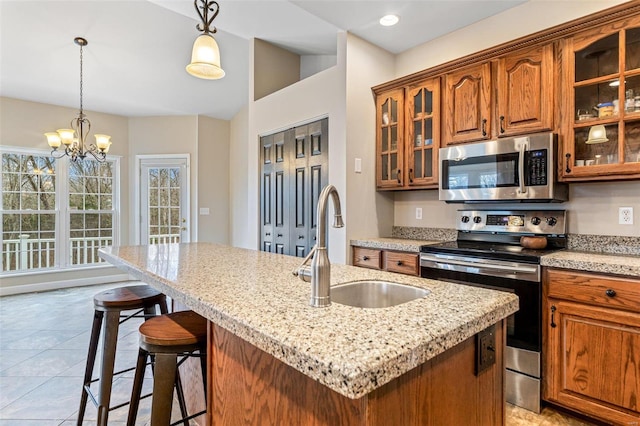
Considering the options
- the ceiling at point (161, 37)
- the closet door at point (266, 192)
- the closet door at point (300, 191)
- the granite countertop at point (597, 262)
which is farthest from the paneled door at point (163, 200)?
the granite countertop at point (597, 262)

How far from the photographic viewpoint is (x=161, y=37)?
12.8ft

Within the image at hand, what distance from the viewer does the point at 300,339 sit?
28.7 inches

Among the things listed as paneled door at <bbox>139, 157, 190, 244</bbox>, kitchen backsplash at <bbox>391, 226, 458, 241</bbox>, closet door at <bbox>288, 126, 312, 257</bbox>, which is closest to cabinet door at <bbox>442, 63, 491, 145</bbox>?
kitchen backsplash at <bbox>391, 226, 458, 241</bbox>

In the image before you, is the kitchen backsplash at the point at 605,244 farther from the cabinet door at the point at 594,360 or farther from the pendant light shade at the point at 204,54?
the pendant light shade at the point at 204,54

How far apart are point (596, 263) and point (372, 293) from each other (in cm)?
133

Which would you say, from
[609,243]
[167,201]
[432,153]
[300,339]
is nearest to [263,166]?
[432,153]

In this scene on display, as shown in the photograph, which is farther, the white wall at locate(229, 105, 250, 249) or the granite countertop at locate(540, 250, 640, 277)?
the white wall at locate(229, 105, 250, 249)

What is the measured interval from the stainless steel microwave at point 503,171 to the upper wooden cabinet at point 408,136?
18cm

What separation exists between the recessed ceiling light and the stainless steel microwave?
Result: 111cm

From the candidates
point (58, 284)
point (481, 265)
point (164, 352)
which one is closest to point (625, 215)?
point (481, 265)

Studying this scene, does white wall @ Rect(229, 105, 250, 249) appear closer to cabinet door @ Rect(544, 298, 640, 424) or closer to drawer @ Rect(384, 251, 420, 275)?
drawer @ Rect(384, 251, 420, 275)

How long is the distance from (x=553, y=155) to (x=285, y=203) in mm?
2344

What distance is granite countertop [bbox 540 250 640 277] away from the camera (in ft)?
5.75

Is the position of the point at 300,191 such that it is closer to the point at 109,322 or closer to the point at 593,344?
the point at 109,322
